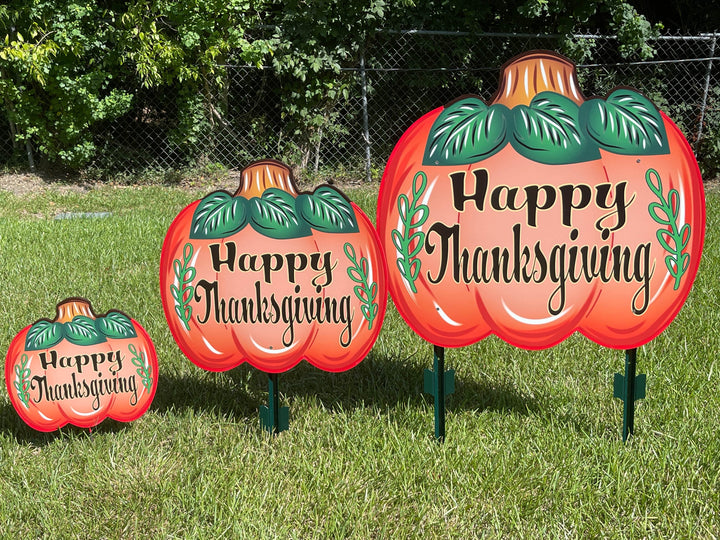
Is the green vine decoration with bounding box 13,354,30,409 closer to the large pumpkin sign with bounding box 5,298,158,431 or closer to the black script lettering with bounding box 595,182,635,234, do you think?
the large pumpkin sign with bounding box 5,298,158,431

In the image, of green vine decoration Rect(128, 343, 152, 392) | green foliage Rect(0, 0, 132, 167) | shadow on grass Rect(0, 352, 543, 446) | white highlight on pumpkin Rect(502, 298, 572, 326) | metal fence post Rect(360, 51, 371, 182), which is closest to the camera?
white highlight on pumpkin Rect(502, 298, 572, 326)

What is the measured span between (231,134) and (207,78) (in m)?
0.71

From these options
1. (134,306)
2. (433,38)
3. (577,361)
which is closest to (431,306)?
(577,361)

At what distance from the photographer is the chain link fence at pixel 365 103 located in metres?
7.71

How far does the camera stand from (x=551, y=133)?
202cm

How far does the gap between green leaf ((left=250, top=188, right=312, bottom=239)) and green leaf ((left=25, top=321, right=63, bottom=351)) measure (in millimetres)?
720

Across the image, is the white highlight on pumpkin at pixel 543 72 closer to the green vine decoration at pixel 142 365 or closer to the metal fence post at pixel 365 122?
the green vine decoration at pixel 142 365

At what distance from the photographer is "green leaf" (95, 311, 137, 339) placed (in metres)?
2.20

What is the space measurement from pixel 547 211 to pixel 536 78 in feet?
1.33

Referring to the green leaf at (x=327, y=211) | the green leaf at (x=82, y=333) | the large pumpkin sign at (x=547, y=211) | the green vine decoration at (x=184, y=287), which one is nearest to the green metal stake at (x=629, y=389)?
the large pumpkin sign at (x=547, y=211)

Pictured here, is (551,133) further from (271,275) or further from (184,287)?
(184,287)

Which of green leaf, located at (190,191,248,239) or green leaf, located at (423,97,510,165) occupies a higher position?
green leaf, located at (423,97,510,165)

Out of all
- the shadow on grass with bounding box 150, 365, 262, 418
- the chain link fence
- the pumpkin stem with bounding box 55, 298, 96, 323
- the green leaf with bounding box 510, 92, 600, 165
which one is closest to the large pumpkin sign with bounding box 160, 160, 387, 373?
the pumpkin stem with bounding box 55, 298, 96, 323

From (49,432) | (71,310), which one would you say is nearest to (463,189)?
(71,310)
